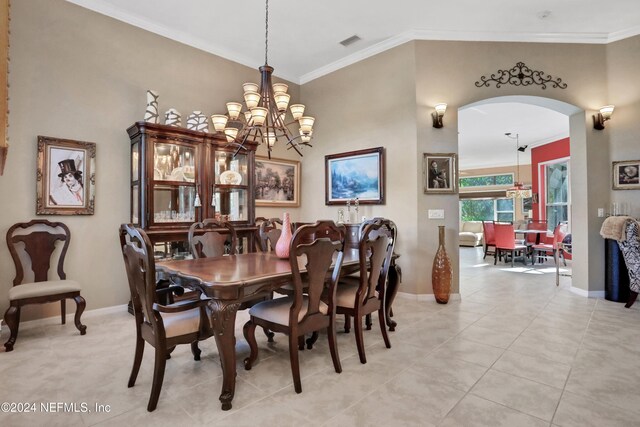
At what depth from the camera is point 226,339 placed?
185cm

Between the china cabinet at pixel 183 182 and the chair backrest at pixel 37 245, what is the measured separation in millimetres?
703

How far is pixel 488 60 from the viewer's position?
14.0ft

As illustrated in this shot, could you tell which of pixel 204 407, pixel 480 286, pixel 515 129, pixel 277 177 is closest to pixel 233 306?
pixel 204 407

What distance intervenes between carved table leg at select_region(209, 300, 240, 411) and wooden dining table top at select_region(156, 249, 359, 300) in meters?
0.07

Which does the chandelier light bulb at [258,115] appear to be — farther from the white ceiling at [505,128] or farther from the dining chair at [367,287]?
the white ceiling at [505,128]

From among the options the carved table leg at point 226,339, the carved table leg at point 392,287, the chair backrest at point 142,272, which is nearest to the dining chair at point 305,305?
the carved table leg at point 226,339

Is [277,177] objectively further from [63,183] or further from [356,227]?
[63,183]

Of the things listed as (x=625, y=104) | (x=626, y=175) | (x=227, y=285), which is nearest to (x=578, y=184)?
(x=626, y=175)

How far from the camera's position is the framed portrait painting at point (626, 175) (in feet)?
13.3

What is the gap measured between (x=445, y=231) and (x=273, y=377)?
A: 2940mm

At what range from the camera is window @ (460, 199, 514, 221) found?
11.6 m

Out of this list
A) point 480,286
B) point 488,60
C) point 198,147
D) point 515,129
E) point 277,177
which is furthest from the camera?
point 515,129

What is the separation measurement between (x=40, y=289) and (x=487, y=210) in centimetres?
1294

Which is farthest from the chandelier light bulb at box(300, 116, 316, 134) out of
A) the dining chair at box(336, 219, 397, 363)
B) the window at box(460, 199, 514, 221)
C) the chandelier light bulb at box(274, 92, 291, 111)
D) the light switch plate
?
the window at box(460, 199, 514, 221)
